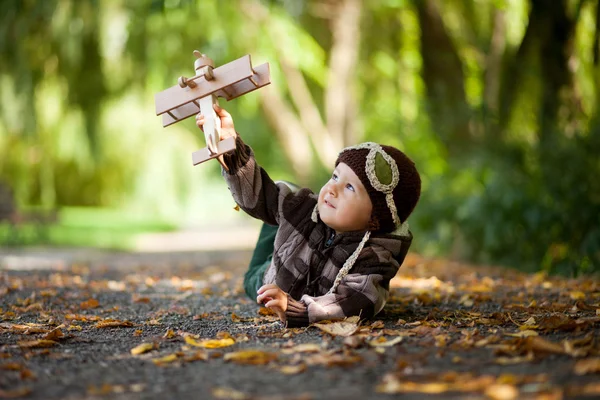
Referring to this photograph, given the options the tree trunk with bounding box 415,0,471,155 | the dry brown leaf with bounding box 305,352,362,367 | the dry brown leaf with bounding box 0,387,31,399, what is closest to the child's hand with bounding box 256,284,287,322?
the dry brown leaf with bounding box 305,352,362,367

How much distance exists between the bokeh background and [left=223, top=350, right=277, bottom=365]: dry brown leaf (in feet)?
12.8

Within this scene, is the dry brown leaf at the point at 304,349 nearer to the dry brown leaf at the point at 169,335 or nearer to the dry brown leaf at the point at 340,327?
the dry brown leaf at the point at 340,327

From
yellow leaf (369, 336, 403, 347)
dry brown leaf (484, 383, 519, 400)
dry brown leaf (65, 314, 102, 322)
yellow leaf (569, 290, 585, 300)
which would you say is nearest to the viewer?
dry brown leaf (484, 383, 519, 400)

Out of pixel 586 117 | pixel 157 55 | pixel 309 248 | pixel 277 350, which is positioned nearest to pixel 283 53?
pixel 157 55

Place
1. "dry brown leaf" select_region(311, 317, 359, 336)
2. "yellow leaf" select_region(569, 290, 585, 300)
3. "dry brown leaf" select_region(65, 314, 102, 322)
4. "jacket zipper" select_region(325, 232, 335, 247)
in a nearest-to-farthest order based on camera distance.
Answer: "dry brown leaf" select_region(311, 317, 359, 336), "jacket zipper" select_region(325, 232, 335, 247), "dry brown leaf" select_region(65, 314, 102, 322), "yellow leaf" select_region(569, 290, 585, 300)

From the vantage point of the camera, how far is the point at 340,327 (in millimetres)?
2637

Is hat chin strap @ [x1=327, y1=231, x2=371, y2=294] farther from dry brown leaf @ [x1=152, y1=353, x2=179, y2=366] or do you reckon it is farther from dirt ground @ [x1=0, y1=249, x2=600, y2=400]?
dry brown leaf @ [x1=152, y1=353, x2=179, y2=366]

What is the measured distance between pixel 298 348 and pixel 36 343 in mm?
972

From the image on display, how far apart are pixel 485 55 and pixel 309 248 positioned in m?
6.84

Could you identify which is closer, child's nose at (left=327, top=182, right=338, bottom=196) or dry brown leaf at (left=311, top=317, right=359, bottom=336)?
dry brown leaf at (left=311, top=317, right=359, bottom=336)

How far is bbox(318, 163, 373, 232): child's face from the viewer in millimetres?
2912

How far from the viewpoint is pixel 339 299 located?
282 cm

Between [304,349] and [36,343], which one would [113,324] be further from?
[304,349]

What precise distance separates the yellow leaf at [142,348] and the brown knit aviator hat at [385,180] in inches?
42.0
